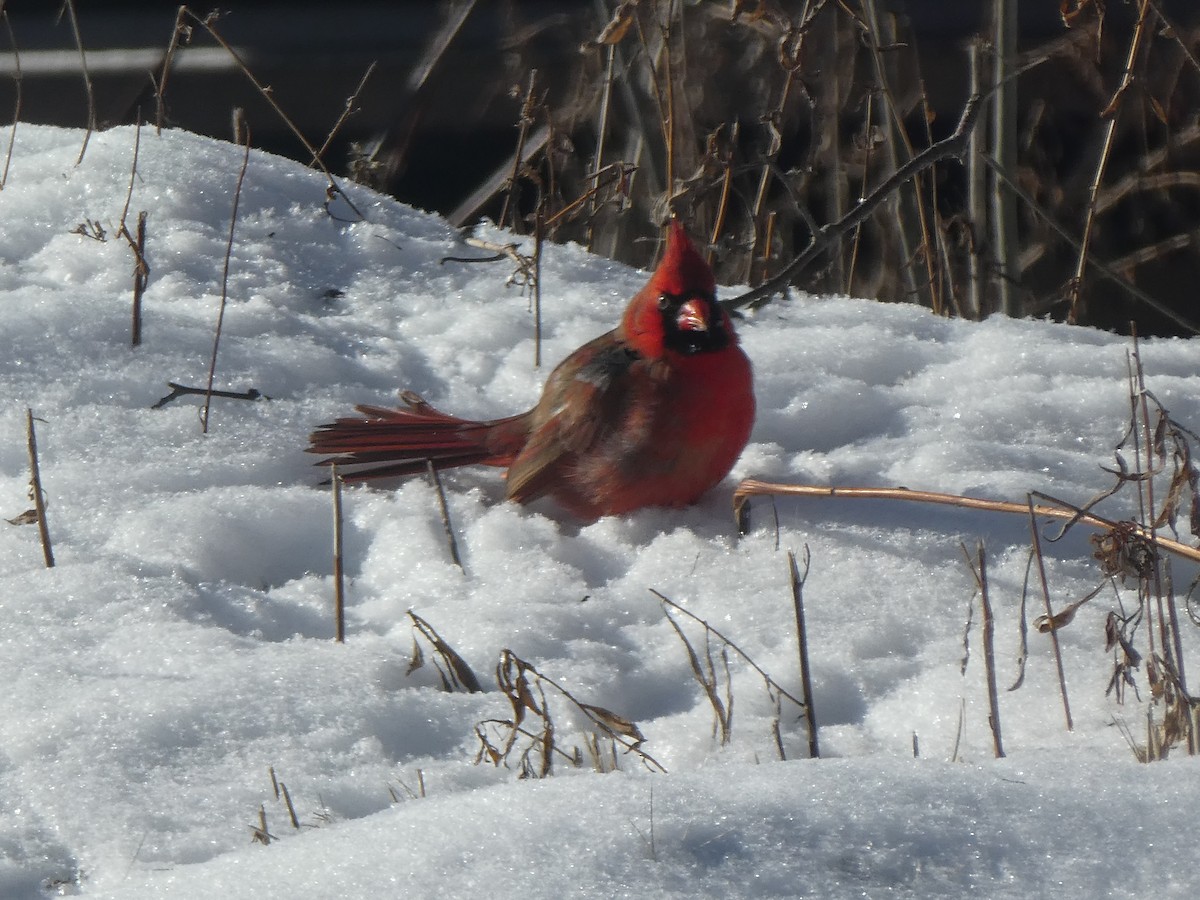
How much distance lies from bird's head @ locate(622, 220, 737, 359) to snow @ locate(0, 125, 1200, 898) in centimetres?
31

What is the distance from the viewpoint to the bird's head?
2.91m

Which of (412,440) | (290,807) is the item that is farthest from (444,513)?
(290,807)

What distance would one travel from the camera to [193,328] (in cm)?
339

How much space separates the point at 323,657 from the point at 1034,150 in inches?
162

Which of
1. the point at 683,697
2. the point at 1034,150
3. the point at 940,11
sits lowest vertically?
the point at 683,697

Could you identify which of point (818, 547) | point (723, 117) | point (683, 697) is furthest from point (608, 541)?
point (723, 117)

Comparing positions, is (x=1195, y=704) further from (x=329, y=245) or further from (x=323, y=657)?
(x=329, y=245)

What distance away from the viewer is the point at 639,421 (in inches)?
114

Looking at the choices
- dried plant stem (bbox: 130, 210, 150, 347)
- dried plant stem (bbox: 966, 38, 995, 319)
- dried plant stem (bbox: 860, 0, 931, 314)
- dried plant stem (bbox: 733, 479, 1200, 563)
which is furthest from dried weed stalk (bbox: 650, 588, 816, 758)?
dried plant stem (bbox: 966, 38, 995, 319)

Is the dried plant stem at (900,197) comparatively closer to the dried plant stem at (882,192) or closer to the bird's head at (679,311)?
the dried plant stem at (882,192)

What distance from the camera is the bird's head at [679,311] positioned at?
2.91 m

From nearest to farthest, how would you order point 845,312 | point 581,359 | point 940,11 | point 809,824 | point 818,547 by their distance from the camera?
point 809,824 → point 818,547 → point 581,359 → point 845,312 → point 940,11

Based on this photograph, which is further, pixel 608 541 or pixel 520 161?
pixel 520 161

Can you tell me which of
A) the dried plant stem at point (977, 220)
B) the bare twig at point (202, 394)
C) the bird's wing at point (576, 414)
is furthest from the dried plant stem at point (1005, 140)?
the bare twig at point (202, 394)
